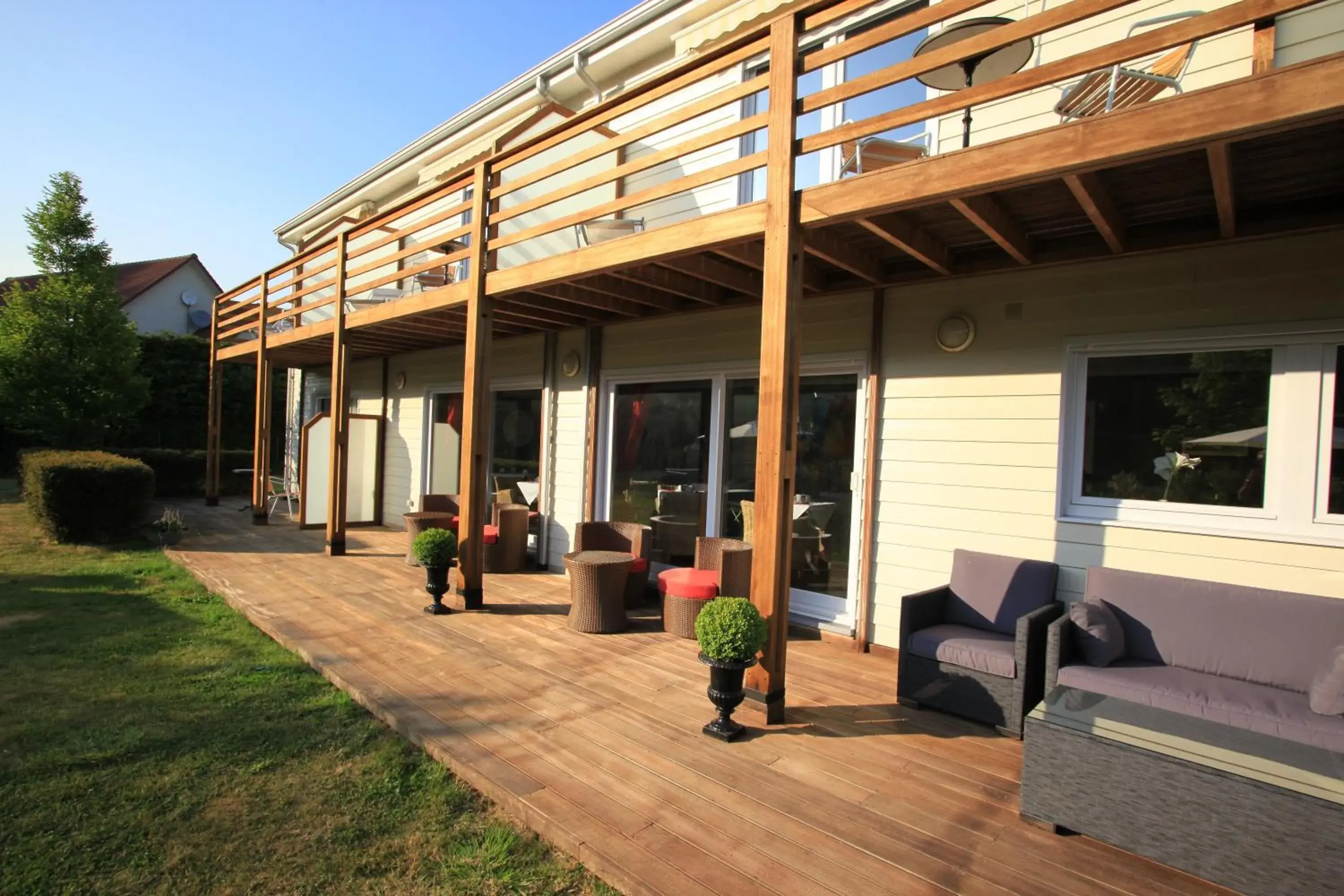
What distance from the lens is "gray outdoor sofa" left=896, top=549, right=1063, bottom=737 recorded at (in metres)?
3.45

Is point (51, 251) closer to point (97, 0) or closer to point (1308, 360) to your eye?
point (97, 0)

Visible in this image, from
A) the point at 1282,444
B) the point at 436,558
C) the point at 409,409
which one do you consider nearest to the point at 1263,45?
the point at 1282,444

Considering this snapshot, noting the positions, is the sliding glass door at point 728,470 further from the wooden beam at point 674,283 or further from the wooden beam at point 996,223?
the wooden beam at point 996,223

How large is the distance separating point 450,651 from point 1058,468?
4.17 m

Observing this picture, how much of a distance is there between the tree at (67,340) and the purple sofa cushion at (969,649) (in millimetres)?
14010

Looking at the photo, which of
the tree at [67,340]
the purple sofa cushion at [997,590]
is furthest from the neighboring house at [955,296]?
the tree at [67,340]

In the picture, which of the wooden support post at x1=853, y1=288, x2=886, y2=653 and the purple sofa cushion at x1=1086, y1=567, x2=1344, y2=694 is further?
the wooden support post at x1=853, y1=288, x2=886, y2=653

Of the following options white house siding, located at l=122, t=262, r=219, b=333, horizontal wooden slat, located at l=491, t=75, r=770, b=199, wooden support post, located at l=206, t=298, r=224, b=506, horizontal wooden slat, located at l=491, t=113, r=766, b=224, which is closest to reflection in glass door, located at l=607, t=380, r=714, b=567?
Answer: horizontal wooden slat, located at l=491, t=113, r=766, b=224

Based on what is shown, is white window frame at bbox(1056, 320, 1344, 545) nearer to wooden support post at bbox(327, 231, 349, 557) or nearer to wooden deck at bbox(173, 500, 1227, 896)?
wooden deck at bbox(173, 500, 1227, 896)

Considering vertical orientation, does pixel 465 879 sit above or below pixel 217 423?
below

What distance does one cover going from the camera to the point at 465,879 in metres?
2.26

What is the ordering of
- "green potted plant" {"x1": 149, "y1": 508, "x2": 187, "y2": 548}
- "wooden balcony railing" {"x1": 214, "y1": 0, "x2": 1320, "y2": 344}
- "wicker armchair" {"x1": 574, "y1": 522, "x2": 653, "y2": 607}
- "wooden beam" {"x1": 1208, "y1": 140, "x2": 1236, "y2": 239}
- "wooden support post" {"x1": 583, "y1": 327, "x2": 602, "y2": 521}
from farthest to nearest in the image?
"green potted plant" {"x1": 149, "y1": 508, "x2": 187, "y2": 548}, "wooden support post" {"x1": 583, "y1": 327, "x2": 602, "y2": 521}, "wicker armchair" {"x1": 574, "y1": 522, "x2": 653, "y2": 607}, "wooden balcony railing" {"x1": 214, "y1": 0, "x2": 1320, "y2": 344}, "wooden beam" {"x1": 1208, "y1": 140, "x2": 1236, "y2": 239}

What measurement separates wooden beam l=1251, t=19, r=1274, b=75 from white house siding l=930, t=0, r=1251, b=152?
105 cm

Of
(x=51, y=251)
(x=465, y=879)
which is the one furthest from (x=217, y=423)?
(x=465, y=879)
